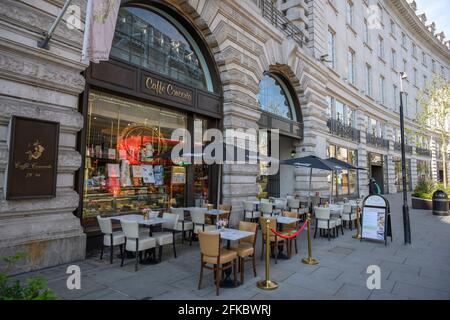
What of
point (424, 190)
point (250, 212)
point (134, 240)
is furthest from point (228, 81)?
point (424, 190)

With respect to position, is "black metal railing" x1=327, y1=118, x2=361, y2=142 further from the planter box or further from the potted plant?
the planter box

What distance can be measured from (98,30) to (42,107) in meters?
2.02

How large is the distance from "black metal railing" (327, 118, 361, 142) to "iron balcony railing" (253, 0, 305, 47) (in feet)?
20.6

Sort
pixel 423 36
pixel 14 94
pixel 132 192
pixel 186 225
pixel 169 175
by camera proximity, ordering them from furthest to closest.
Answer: pixel 423 36 → pixel 169 175 → pixel 132 192 → pixel 186 225 → pixel 14 94

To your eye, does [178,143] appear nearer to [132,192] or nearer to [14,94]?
[132,192]

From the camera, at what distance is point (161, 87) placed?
30.2 feet

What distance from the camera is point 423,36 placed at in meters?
38.9

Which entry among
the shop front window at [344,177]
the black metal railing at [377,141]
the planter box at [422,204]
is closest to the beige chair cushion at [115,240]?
the shop front window at [344,177]

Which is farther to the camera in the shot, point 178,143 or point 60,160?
point 178,143

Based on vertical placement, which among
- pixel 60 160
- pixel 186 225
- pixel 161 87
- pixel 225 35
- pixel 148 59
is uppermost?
pixel 225 35

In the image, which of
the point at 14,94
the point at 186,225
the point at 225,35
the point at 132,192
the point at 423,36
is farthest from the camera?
the point at 423,36

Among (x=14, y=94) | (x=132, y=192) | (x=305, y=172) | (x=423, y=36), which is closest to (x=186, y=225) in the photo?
(x=132, y=192)

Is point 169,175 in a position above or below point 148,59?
below

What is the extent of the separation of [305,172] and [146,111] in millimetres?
10683
